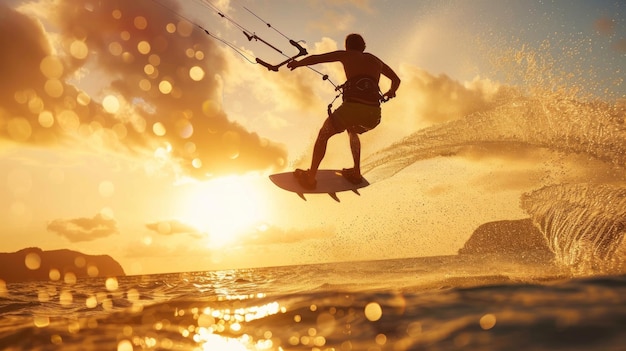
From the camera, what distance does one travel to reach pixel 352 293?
8.48m

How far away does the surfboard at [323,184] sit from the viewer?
10.8m

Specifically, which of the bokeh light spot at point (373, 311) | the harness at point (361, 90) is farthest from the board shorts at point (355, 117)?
the bokeh light spot at point (373, 311)

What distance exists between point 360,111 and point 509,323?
543 centimetres

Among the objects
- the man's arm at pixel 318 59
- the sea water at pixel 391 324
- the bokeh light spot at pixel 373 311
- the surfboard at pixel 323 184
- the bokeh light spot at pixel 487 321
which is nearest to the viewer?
the sea water at pixel 391 324

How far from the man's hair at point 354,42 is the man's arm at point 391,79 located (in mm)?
871

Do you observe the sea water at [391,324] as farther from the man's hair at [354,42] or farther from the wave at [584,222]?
the man's hair at [354,42]

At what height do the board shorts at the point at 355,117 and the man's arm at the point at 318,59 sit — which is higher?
the man's arm at the point at 318,59

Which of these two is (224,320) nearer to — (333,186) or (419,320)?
(419,320)

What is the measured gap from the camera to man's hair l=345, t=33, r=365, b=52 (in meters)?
9.37

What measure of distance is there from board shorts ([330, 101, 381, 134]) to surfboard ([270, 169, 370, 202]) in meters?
2.06

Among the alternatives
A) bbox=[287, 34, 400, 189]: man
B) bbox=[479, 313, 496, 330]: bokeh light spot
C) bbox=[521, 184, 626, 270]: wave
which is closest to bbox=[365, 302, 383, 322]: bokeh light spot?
bbox=[479, 313, 496, 330]: bokeh light spot

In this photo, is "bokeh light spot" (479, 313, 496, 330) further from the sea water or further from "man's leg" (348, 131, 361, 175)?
"man's leg" (348, 131, 361, 175)

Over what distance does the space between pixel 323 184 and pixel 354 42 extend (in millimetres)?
3746

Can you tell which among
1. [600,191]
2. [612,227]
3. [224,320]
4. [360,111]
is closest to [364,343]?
[224,320]
